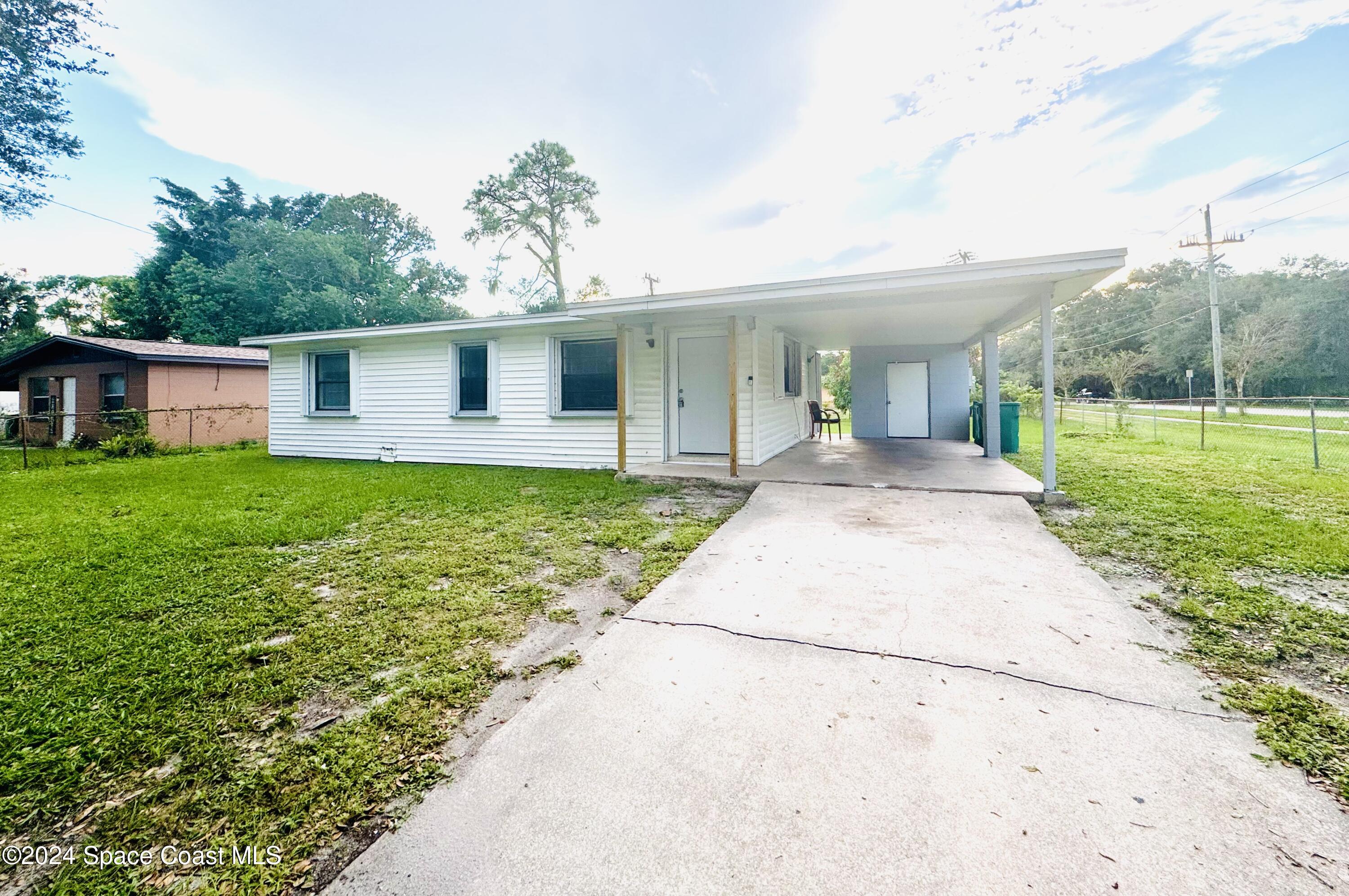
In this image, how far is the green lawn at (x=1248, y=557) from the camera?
1.82 metres

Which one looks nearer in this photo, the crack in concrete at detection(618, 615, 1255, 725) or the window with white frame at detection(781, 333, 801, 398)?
the crack in concrete at detection(618, 615, 1255, 725)

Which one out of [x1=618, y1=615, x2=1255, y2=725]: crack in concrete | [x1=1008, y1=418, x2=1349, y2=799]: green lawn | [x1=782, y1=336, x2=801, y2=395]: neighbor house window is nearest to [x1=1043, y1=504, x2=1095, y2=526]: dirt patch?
[x1=1008, y1=418, x2=1349, y2=799]: green lawn

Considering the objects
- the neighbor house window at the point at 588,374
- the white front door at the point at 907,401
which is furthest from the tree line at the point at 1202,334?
the neighbor house window at the point at 588,374

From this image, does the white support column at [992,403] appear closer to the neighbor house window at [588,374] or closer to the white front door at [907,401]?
the white front door at [907,401]

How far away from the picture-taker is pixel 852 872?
119 cm

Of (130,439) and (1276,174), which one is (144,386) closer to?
(130,439)

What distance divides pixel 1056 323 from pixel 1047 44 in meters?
35.9

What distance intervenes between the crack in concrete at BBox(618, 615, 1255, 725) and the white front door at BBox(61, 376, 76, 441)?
18.6 metres

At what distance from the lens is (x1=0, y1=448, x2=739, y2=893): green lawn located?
142 centimetres

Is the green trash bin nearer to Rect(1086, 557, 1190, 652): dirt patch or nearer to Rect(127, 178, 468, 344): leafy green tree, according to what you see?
Rect(1086, 557, 1190, 652): dirt patch

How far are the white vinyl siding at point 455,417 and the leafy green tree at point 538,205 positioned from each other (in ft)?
43.2

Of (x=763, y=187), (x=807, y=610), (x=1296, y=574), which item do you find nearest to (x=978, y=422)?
(x=763, y=187)

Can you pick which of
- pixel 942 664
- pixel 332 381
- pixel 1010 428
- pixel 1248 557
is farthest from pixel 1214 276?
pixel 332 381

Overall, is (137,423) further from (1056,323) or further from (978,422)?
(1056,323)
